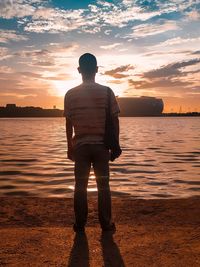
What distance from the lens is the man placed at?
17.4ft

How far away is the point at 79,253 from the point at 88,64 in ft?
8.33

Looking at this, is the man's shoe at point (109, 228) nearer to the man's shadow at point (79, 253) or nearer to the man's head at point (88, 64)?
the man's shadow at point (79, 253)

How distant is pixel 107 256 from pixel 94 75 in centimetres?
249

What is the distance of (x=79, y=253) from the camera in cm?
450

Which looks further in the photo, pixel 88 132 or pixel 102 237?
pixel 88 132

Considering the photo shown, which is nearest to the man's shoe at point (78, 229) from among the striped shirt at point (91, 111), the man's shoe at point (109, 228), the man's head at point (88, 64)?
the man's shoe at point (109, 228)

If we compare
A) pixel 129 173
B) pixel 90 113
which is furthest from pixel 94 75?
pixel 129 173

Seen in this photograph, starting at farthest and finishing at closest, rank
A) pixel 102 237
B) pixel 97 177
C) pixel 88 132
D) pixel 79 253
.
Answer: pixel 97 177 < pixel 88 132 < pixel 102 237 < pixel 79 253

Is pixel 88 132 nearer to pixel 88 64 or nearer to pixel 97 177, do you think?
pixel 97 177

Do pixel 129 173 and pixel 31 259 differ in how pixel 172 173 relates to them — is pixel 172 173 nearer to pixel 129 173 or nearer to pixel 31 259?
pixel 129 173

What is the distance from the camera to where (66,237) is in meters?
5.15

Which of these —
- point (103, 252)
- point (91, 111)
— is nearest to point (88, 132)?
point (91, 111)

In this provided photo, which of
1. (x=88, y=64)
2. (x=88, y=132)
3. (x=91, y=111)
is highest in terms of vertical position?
(x=88, y=64)

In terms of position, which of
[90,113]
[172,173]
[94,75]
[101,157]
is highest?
[94,75]
